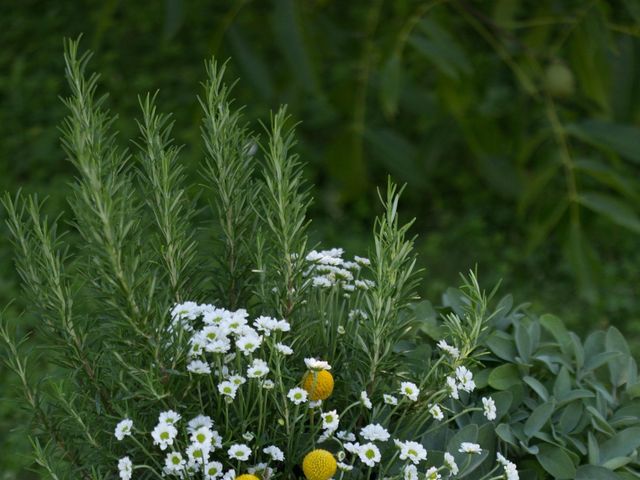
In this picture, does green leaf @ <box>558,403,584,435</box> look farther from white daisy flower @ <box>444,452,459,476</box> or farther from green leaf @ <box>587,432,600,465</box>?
white daisy flower @ <box>444,452,459,476</box>

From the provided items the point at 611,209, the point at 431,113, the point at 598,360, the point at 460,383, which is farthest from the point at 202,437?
the point at 431,113

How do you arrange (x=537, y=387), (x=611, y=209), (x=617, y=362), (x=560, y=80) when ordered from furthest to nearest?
(x=560, y=80) → (x=611, y=209) → (x=617, y=362) → (x=537, y=387)

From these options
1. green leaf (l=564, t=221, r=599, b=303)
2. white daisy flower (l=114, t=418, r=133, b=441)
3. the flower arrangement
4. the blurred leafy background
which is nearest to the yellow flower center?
the flower arrangement

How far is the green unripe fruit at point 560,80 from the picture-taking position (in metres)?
3.61

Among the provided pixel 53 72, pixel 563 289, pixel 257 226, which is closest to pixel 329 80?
pixel 53 72

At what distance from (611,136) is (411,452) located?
208 cm

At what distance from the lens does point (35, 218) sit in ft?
3.87

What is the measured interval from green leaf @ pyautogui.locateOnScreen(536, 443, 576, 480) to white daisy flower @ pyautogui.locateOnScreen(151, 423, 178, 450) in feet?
1.75

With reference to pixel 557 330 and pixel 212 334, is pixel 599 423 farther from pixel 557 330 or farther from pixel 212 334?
pixel 212 334

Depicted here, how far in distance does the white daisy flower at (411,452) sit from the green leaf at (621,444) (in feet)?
1.15

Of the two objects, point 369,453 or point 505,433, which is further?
point 505,433

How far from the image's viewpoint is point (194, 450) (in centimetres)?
112

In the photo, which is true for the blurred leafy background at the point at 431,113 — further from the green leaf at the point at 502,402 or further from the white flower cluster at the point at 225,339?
the green leaf at the point at 502,402

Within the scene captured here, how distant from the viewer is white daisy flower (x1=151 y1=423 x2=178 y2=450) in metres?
1.10
